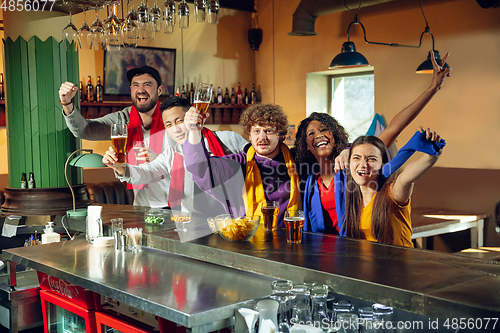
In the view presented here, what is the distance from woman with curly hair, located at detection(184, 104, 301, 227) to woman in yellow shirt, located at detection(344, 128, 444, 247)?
0.37 metres

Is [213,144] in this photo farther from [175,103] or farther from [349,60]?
[349,60]

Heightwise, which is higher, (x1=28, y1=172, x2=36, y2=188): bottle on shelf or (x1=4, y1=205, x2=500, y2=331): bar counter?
(x1=28, y1=172, x2=36, y2=188): bottle on shelf

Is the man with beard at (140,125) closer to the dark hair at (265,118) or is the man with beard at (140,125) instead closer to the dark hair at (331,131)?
the dark hair at (265,118)

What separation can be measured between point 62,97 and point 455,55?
383 cm

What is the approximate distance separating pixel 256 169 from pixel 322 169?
0.35 m

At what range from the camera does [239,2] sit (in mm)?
6840

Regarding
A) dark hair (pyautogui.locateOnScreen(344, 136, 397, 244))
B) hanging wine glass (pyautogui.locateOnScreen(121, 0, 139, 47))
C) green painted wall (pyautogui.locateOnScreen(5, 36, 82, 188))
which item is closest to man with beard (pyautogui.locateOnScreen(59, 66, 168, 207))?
green painted wall (pyautogui.locateOnScreen(5, 36, 82, 188))

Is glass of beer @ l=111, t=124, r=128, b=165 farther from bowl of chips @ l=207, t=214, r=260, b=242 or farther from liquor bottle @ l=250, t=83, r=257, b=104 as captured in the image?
liquor bottle @ l=250, t=83, r=257, b=104

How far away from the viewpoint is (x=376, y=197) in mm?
2191

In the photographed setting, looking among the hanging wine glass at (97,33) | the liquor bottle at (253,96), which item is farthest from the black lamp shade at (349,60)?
the liquor bottle at (253,96)

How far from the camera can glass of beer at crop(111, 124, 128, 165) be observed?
2.28 metres

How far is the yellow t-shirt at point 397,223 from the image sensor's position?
216 centimetres

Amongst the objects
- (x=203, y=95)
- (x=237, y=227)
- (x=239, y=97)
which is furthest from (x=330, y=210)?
(x=239, y=97)

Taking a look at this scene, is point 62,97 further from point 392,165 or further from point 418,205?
point 418,205
